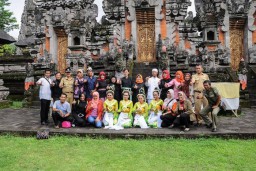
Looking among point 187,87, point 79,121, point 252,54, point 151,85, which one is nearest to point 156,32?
point 252,54

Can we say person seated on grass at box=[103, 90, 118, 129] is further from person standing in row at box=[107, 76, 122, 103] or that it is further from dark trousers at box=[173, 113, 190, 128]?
dark trousers at box=[173, 113, 190, 128]

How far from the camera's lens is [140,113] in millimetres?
7730

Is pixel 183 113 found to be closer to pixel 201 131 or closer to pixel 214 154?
pixel 201 131

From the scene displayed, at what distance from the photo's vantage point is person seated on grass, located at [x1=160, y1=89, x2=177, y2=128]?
7.47 m

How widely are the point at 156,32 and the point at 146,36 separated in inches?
25.7

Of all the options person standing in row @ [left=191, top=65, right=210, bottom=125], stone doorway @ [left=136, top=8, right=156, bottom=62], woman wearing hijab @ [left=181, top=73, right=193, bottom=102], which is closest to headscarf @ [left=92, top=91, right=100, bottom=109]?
woman wearing hijab @ [left=181, top=73, right=193, bottom=102]

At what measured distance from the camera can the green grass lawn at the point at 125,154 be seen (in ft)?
16.6

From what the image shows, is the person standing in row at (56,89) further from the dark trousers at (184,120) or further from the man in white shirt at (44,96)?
the dark trousers at (184,120)

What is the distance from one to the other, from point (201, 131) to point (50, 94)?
14.2ft

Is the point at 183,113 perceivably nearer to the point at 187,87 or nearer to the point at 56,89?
the point at 187,87

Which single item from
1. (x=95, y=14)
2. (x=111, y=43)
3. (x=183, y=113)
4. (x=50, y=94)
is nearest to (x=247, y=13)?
(x=111, y=43)

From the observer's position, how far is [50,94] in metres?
8.49

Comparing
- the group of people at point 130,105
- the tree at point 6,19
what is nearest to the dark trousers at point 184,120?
the group of people at point 130,105

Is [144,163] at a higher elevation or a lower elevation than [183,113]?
lower
